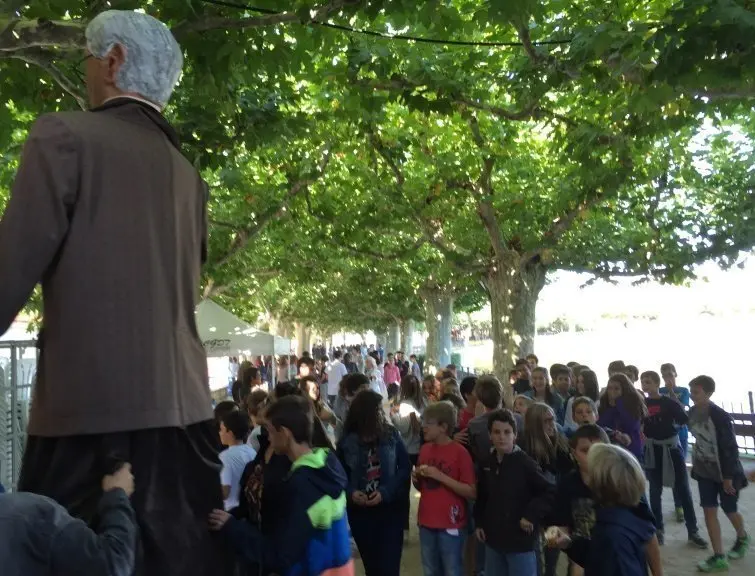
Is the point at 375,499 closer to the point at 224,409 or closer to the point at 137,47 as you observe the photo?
the point at 224,409

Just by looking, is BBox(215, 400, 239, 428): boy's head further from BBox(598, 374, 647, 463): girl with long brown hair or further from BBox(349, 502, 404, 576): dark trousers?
BBox(598, 374, 647, 463): girl with long brown hair

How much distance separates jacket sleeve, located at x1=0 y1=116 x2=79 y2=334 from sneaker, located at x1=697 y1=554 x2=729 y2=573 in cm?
727

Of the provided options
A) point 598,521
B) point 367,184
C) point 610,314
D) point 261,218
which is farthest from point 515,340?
point 610,314

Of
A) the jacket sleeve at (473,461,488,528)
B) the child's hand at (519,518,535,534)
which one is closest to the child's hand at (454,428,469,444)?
the jacket sleeve at (473,461,488,528)

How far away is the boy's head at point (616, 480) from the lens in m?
4.02

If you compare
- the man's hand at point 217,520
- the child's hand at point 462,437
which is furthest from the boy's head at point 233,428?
the man's hand at point 217,520

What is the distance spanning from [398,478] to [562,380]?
448cm

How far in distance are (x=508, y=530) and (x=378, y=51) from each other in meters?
5.07

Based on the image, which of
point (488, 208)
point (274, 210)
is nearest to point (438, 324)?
point (488, 208)

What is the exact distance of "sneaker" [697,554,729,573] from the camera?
721 cm

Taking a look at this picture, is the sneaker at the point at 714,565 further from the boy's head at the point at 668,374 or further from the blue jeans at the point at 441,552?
the boy's head at the point at 668,374

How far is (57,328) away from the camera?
174cm

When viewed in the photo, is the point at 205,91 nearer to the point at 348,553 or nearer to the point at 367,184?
the point at 348,553

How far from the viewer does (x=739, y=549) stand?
25.3 ft
